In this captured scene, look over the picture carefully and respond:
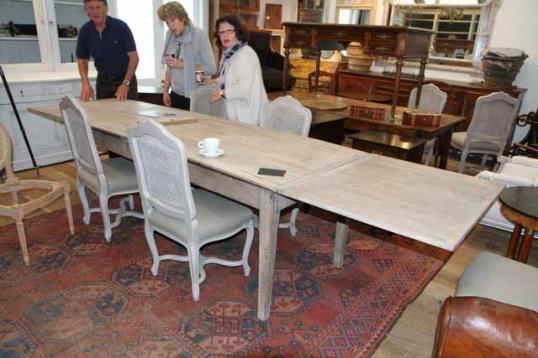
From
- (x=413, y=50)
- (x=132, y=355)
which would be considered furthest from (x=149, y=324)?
(x=413, y=50)

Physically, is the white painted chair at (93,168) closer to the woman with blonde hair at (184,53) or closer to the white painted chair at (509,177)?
the woman with blonde hair at (184,53)

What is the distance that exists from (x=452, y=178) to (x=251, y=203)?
35.1 inches

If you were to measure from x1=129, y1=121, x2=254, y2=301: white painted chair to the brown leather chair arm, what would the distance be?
3.78ft

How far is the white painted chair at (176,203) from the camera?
5.73 ft

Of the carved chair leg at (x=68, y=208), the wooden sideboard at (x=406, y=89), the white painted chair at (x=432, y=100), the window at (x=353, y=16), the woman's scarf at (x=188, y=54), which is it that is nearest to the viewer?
the carved chair leg at (x=68, y=208)

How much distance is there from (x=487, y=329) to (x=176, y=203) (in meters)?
1.35

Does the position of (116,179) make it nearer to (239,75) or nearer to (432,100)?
(239,75)

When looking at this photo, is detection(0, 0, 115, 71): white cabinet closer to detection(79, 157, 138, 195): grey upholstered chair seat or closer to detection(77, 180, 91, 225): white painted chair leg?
detection(77, 180, 91, 225): white painted chair leg

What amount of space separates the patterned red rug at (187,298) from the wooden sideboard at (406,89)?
2871 millimetres

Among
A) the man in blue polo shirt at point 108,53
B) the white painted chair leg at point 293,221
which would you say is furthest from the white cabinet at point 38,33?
the white painted chair leg at point 293,221

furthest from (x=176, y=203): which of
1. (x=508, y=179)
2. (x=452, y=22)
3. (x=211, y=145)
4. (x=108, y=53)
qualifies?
(x=452, y=22)

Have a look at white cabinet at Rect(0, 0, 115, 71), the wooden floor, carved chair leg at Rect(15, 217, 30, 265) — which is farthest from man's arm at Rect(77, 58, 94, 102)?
carved chair leg at Rect(15, 217, 30, 265)

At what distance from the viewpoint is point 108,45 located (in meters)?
3.43

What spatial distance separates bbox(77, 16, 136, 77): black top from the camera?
341 centimetres
